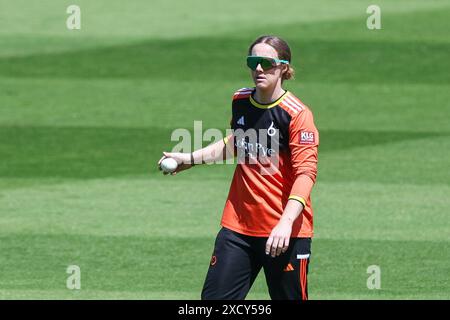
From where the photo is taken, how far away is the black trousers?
25.0 feet

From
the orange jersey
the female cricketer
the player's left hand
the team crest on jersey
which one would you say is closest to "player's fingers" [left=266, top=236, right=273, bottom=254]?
the player's left hand

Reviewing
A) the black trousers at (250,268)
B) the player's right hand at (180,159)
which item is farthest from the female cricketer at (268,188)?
the player's right hand at (180,159)

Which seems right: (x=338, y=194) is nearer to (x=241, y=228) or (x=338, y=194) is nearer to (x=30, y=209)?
(x=30, y=209)

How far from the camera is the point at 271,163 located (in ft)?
25.3

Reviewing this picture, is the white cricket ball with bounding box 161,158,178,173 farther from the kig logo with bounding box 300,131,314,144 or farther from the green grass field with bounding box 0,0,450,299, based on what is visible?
the green grass field with bounding box 0,0,450,299

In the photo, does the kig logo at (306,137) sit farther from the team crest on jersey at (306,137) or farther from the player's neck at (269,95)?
the player's neck at (269,95)

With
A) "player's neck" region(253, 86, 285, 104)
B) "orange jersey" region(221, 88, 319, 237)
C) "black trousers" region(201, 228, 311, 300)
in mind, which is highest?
"player's neck" region(253, 86, 285, 104)

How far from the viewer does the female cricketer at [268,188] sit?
7.62 m

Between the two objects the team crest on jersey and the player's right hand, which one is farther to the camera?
the player's right hand

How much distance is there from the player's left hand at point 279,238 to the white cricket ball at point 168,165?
3.12 ft

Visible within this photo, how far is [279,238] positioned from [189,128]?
10.1 meters

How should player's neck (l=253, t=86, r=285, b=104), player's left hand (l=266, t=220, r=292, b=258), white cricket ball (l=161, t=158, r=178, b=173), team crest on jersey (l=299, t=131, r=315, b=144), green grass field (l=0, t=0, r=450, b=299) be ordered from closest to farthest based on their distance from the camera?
player's left hand (l=266, t=220, r=292, b=258) < team crest on jersey (l=299, t=131, r=315, b=144) < player's neck (l=253, t=86, r=285, b=104) < white cricket ball (l=161, t=158, r=178, b=173) < green grass field (l=0, t=0, r=450, b=299)

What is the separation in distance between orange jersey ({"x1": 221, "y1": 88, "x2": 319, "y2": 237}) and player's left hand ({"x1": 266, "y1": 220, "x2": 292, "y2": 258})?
328mm

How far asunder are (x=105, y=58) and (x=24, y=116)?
369cm
